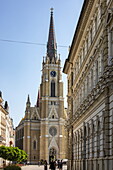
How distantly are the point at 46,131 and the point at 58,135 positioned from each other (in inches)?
174

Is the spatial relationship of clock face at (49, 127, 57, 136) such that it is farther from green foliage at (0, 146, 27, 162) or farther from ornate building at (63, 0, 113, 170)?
ornate building at (63, 0, 113, 170)

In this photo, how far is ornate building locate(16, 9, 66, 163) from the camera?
123812 mm

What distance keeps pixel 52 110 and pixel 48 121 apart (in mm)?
4132

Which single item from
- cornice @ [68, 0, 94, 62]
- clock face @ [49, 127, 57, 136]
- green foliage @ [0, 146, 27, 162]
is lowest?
green foliage @ [0, 146, 27, 162]

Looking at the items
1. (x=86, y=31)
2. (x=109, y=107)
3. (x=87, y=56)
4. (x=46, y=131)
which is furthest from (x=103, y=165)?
(x=46, y=131)

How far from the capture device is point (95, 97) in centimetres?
2559

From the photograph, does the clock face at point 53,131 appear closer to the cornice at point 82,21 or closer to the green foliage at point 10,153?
the green foliage at point 10,153

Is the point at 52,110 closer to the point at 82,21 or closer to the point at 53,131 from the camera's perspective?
the point at 53,131

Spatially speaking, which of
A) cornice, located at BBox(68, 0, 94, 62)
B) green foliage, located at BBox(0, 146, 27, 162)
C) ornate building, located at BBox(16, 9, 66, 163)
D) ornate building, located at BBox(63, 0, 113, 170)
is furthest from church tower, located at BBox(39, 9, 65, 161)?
ornate building, located at BBox(63, 0, 113, 170)

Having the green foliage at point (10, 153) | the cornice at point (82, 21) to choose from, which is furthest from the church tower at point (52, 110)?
the cornice at point (82, 21)

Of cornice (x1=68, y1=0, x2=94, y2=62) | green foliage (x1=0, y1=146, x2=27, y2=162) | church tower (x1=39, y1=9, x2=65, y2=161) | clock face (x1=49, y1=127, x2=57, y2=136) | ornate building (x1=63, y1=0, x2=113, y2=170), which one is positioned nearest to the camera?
ornate building (x1=63, y1=0, x2=113, y2=170)

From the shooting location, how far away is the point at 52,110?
12725 cm

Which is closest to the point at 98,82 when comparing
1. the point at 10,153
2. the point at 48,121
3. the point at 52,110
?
the point at 10,153

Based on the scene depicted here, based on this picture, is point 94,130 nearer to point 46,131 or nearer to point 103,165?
point 103,165
